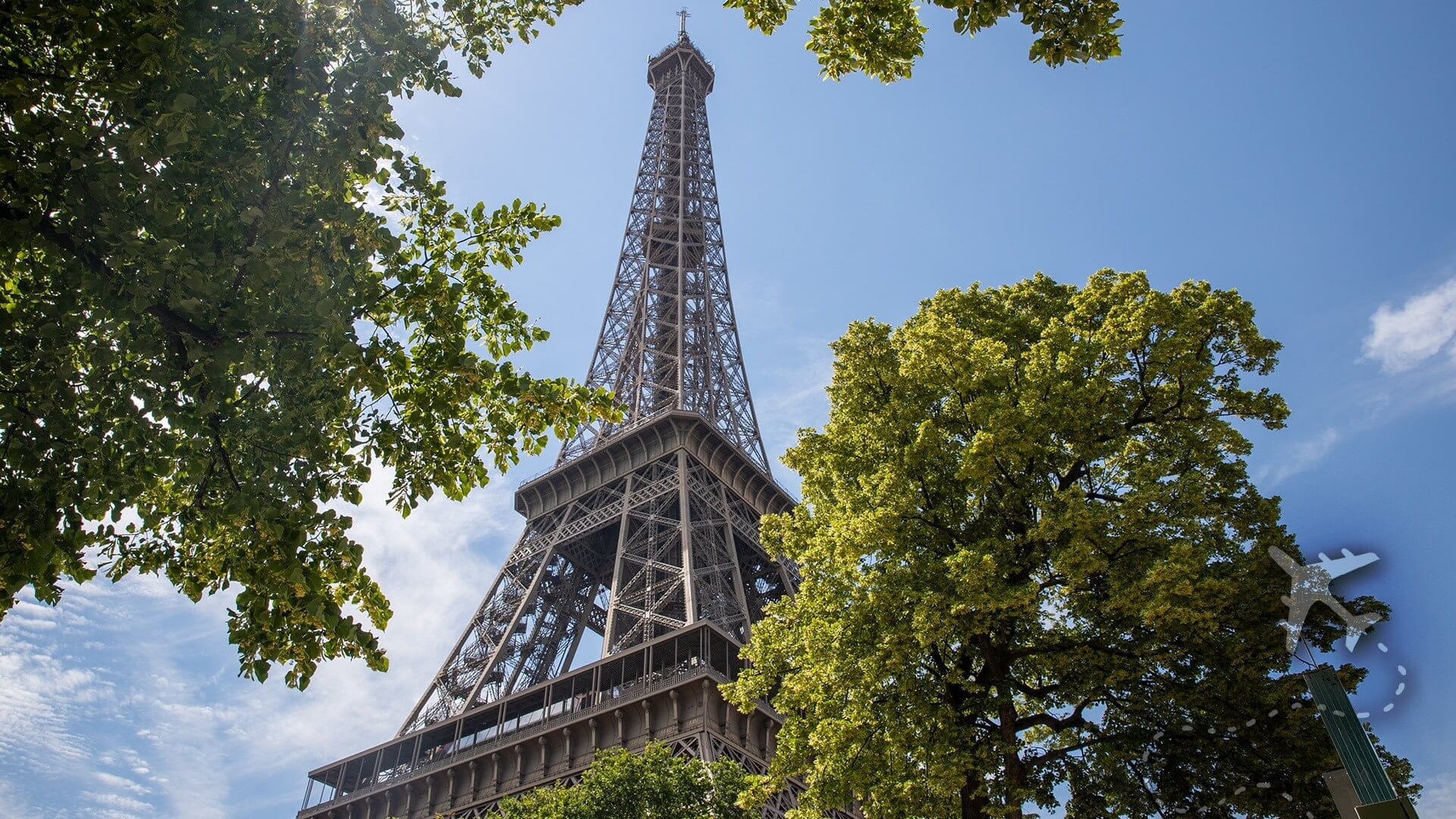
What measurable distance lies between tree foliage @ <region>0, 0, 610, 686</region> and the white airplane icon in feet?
27.2

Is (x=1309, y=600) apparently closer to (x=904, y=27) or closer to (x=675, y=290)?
(x=904, y=27)

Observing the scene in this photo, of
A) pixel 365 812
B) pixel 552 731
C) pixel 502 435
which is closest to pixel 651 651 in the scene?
pixel 552 731

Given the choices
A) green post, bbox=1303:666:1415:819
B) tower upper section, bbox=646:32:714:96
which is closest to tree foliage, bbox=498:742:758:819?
green post, bbox=1303:666:1415:819

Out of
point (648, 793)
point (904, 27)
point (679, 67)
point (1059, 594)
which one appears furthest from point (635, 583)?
point (679, 67)

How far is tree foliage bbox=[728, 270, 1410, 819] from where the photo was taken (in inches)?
455

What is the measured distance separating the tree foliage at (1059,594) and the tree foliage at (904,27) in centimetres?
531

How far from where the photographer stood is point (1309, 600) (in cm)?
1159

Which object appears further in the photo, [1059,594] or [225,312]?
[1059,594]

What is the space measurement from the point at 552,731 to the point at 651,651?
4.12 metres

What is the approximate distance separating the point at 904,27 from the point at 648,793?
16.9m

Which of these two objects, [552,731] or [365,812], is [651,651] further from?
[365,812]

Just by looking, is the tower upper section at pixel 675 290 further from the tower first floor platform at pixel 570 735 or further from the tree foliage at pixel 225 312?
the tree foliage at pixel 225 312

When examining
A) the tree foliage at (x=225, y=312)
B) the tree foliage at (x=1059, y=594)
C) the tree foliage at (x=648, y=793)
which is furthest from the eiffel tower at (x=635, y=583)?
the tree foliage at (x=225, y=312)

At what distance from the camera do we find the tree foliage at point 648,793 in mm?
20016
